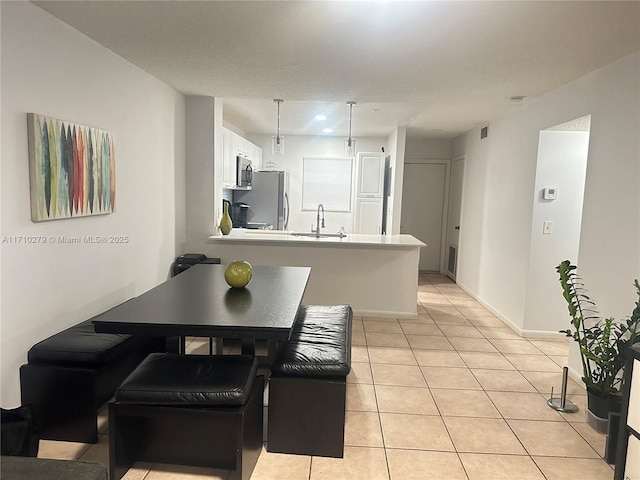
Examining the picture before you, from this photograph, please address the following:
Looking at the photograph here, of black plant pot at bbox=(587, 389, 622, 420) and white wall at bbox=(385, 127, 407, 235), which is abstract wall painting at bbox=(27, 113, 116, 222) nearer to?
black plant pot at bbox=(587, 389, 622, 420)

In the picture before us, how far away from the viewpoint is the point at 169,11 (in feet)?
7.28

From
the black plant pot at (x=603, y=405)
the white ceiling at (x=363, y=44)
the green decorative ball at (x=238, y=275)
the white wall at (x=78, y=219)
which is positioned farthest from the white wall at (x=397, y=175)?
the green decorative ball at (x=238, y=275)

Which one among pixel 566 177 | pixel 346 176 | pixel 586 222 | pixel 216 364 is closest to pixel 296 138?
pixel 346 176

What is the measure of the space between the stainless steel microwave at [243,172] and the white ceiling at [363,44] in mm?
1472

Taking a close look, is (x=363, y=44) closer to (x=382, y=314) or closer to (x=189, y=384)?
(x=189, y=384)

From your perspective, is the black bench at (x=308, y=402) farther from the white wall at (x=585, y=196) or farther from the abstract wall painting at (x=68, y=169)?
the white wall at (x=585, y=196)

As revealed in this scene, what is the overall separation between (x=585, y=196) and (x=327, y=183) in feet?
15.0

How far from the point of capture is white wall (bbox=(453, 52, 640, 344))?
8.96 feet

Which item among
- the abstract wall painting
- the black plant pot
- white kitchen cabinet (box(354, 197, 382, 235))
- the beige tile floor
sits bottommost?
the beige tile floor

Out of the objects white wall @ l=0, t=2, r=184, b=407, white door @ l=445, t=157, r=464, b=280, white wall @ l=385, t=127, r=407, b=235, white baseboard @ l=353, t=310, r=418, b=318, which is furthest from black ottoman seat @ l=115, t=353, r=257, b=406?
white door @ l=445, t=157, r=464, b=280

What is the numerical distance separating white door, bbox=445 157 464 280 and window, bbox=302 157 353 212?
5.58 feet

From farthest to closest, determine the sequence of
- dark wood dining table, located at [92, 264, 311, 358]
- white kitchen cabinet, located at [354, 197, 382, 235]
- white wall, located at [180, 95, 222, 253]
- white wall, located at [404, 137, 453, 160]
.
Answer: white wall, located at [404, 137, 453, 160] → white kitchen cabinet, located at [354, 197, 382, 235] → white wall, located at [180, 95, 222, 253] → dark wood dining table, located at [92, 264, 311, 358]

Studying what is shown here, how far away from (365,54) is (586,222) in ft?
6.70

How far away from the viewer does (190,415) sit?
6.17 ft
